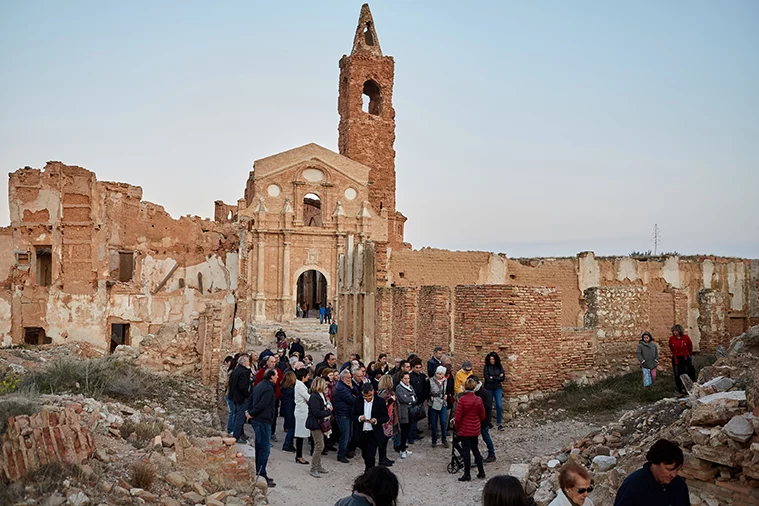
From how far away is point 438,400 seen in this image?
1090 cm

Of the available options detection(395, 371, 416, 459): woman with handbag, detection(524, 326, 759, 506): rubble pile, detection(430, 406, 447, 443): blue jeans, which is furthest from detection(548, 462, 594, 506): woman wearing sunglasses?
detection(430, 406, 447, 443): blue jeans

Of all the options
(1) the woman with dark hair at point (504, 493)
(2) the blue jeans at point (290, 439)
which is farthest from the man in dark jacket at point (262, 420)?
(1) the woman with dark hair at point (504, 493)

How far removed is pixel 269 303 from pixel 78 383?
25535mm

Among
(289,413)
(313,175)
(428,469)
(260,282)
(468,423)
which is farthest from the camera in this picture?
(313,175)

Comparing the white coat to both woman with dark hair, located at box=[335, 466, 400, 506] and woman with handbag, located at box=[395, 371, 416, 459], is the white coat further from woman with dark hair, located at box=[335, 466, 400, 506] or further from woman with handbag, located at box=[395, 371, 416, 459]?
woman with dark hair, located at box=[335, 466, 400, 506]

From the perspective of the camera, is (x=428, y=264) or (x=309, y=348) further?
(x=309, y=348)

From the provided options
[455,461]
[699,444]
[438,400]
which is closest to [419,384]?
[438,400]

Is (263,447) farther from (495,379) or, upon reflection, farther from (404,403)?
(495,379)

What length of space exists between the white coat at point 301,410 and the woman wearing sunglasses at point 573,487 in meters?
6.49

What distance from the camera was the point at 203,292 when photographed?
2016cm

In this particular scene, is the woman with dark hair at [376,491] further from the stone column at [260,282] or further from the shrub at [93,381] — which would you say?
the stone column at [260,282]

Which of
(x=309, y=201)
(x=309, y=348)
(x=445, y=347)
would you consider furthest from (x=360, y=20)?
(x=445, y=347)

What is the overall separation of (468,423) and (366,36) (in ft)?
143

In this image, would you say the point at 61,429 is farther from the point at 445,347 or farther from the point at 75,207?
the point at 75,207
